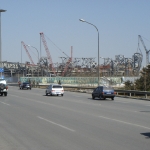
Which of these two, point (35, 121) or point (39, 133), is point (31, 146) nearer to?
point (39, 133)

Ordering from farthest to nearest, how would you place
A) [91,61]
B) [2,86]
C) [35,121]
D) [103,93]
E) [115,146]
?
1. [91,61]
2. [2,86]
3. [103,93]
4. [35,121]
5. [115,146]

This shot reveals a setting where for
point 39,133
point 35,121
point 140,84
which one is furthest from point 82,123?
point 140,84

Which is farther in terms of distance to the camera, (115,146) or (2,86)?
(2,86)

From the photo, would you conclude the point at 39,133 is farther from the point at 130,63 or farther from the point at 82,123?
the point at 130,63

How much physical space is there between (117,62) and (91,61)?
17042 mm

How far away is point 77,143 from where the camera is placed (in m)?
11.2

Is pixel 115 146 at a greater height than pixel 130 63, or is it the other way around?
pixel 130 63

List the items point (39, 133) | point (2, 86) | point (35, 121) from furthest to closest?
point (2, 86), point (35, 121), point (39, 133)

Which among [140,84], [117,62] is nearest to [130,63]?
[117,62]

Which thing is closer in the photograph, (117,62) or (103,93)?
(103,93)

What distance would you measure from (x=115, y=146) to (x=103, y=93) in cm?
2691

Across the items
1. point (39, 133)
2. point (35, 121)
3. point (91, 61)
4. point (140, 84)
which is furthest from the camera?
point (91, 61)

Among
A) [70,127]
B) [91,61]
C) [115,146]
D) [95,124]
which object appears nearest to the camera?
[115,146]

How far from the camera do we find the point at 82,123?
16.7 m
